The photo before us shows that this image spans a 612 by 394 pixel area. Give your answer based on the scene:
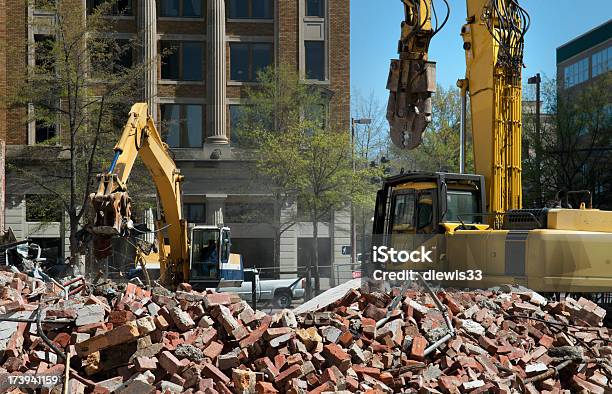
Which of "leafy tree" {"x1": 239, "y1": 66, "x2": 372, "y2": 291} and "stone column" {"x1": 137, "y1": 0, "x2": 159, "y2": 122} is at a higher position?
"stone column" {"x1": 137, "y1": 0, "x2": 159, "y2": 122}

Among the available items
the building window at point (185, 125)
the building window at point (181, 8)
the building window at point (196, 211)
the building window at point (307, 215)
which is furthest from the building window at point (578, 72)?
the building window at point (196, 211)

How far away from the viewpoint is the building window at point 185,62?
43.9 metres

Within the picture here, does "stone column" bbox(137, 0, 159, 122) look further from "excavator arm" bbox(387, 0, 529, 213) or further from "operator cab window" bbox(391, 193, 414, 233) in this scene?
"operator cab window" bbox(391, 193, 414, 233)

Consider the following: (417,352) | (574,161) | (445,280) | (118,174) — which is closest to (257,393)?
(417,352)

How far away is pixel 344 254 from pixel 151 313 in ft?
103

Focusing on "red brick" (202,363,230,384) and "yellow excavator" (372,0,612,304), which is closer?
"red brick" (202,363,230,384)

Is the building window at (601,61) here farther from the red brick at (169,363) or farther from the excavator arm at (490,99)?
the red brick at (169,363)

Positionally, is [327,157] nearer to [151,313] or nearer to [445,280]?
[445,280]

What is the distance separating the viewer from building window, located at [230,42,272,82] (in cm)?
4391

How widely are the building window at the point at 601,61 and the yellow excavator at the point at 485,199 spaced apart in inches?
1536

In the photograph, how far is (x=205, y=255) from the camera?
75.9ft

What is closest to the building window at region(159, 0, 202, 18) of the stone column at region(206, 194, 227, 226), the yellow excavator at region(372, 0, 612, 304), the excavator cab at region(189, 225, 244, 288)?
the stone column at region(206, 194, 227, 226)

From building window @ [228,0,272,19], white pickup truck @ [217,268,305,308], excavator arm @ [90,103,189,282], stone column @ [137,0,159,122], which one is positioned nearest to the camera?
excavator arm @ [90,103,189,282]

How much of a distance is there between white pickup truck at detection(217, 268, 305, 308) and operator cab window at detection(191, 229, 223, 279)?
1.91 feet
